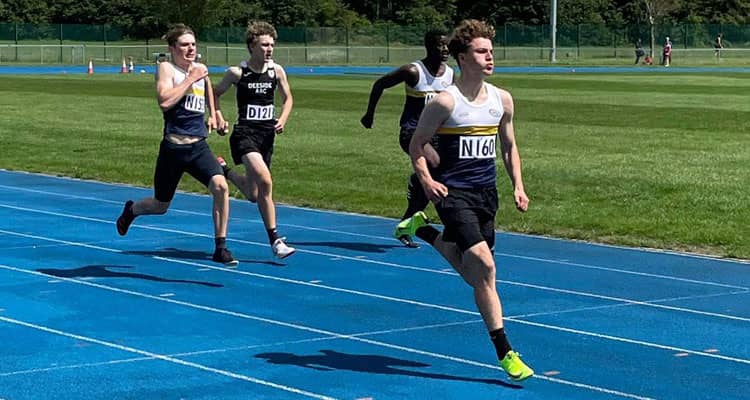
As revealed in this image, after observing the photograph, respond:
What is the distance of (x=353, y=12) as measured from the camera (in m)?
106

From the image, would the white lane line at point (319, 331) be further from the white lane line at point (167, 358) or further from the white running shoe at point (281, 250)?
the white running shoe at point (281, 250)

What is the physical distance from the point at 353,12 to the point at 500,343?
9938 centimetres

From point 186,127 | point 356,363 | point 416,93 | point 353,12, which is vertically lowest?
point 356,363

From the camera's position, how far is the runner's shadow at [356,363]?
25.2 ft

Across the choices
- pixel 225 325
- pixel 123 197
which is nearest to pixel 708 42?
pixel 123 197

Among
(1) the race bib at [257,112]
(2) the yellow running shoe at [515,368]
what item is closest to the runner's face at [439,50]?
(1) the race bib at [257,112]

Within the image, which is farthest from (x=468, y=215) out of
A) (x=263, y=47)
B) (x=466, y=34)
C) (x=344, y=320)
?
(x=263, y=47)

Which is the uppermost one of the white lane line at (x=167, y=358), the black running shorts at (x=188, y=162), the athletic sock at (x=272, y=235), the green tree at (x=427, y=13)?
the green tree at (x=427, y=13)

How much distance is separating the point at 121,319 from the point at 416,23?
94937 millimetres

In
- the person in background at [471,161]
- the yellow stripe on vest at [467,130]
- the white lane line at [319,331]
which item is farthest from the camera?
the yellow stripe on vest at [467,130]

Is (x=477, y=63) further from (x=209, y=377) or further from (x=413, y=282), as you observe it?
(x=413, y=282)

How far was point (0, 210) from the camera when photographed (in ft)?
51.3

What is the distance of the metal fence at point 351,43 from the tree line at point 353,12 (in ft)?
8.92

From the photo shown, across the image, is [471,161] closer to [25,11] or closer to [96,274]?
[96,274]
